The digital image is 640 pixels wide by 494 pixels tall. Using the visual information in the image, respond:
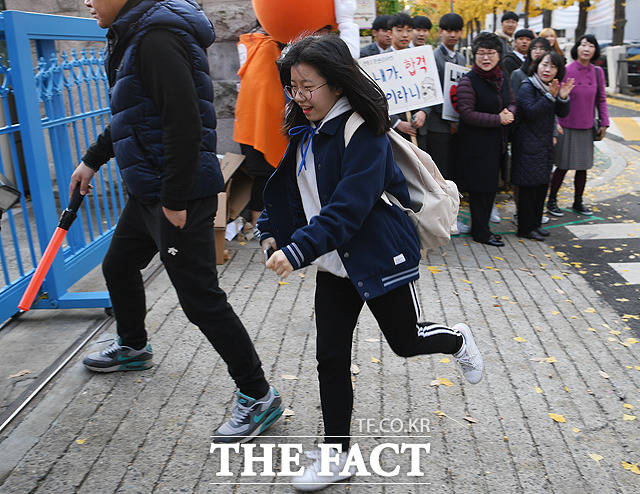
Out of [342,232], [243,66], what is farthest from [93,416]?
[243,66]

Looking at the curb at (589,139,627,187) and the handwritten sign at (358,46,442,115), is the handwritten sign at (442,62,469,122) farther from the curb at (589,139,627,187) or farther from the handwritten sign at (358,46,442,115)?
the curb at (589,139,627,187)

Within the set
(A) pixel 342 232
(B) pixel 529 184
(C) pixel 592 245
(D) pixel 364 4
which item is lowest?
(C) pixel 592 245

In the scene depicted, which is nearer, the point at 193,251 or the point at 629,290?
the point at 193,251

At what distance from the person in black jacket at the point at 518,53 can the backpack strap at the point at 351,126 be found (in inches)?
226

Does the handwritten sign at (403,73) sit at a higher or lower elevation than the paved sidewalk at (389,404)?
higher

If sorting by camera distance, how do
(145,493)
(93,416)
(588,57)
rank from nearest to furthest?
(145,493) < (93,416) < (588,57)

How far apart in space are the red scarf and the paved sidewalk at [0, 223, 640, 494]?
2.27 metres

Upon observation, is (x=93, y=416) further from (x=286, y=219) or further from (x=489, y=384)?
(x=489, y=384)

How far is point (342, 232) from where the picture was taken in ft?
8.45

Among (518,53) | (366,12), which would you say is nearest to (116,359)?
(366,12)

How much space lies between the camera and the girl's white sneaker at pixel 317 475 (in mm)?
2957

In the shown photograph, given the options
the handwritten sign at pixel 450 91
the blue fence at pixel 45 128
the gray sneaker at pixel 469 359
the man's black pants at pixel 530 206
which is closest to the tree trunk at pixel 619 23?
the man's black pants at pixel 530 206

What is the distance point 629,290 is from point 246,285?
3109mm

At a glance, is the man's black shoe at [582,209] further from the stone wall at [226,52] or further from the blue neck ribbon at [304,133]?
the blue neck ribbon at [304,133]
